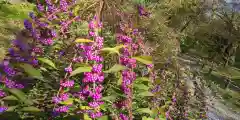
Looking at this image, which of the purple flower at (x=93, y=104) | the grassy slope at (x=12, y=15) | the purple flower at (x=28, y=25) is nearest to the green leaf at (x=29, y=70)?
the purple flower at (x=28, y=25)

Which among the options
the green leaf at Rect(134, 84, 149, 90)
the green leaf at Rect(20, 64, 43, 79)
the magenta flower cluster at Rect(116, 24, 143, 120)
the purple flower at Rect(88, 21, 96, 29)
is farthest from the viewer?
the green leaf at Rect(134, 84, 149, 90)

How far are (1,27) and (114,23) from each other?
690 centimetres

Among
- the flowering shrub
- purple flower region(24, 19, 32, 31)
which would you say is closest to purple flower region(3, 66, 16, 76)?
the flowering shrub

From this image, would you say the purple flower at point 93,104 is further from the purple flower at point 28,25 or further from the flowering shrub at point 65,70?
the purple flower at point 28,25

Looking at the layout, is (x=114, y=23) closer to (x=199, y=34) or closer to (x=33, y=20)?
(x=33, y=20)

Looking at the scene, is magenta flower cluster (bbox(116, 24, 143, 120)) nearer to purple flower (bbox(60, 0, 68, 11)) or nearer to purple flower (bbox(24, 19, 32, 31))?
purple flower (bbox(60, 0, 68, 11))

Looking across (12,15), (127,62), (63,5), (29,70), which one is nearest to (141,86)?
(127,62)

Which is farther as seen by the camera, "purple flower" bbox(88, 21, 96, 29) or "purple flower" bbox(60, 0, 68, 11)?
"purple flower" bbox(60, 0, 68, 11)

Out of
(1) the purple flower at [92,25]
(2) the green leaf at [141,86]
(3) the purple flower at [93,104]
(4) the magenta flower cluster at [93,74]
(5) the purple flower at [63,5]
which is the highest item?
(5) the purple flower at [63,5]

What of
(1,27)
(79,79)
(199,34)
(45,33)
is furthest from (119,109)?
(199,34)

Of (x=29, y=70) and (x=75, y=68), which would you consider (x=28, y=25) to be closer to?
(x=29, y=70)

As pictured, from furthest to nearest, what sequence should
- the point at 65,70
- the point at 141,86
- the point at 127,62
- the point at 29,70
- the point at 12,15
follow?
the point at 12,15 → the point at 141,86 → the point at 127,62 → the point at 65,70 → the point at 29,70

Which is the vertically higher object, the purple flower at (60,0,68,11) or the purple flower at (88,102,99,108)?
the purple flower at (60,0,68,11)

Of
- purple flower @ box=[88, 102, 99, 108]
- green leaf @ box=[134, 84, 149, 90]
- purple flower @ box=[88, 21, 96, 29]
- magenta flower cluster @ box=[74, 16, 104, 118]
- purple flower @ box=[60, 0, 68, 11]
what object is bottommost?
green leaf @ box=[134, 84, 149, 90]
